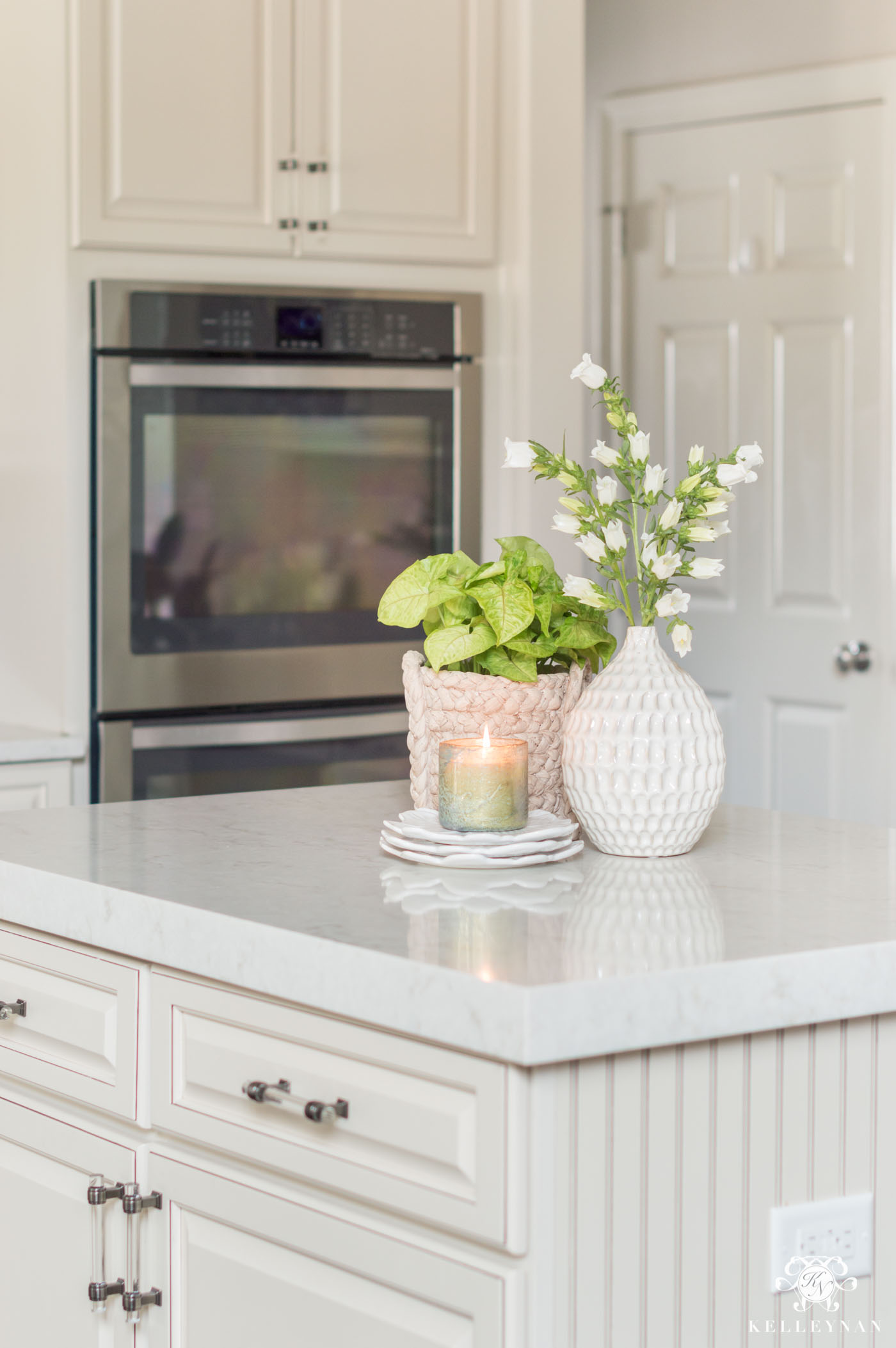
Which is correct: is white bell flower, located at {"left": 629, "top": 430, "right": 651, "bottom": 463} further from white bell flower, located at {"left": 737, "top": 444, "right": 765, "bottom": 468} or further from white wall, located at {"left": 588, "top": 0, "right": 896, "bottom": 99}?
white wall, located at {"left": 588, "top": 0, "right": 896, "bottom": 99}

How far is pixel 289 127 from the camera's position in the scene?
9.23 feet

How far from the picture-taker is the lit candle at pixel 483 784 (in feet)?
4.46

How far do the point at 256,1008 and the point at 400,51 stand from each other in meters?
2.24

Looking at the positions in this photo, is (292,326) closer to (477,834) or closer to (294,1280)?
(477,834)

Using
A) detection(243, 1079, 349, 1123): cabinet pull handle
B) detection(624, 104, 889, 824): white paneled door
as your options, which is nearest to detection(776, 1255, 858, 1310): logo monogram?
detection(243, 1079, 349, 1123): cabinet pull handle

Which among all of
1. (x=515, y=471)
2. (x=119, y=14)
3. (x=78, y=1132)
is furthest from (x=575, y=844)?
(x=119, y=14)

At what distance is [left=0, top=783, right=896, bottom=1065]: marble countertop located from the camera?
0.99m

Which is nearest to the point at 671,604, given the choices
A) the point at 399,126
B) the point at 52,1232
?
the point at 52,1232

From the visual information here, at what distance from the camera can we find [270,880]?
130 cm

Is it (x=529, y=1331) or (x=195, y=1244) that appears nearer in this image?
(x=529, y=1331)

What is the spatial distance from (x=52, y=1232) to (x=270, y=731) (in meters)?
1.60

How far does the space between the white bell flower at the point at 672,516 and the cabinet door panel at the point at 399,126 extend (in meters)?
1.67

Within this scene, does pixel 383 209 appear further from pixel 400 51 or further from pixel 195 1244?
pixel 195 1244

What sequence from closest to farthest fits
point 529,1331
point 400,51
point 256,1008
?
1. point 529,1331
2. point 256,1008
3. point 400,51
